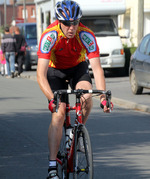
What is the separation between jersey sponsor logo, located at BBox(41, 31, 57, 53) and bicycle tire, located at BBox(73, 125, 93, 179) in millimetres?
852

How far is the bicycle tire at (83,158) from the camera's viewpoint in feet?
15.7

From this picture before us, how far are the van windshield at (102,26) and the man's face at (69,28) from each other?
16.3 metres

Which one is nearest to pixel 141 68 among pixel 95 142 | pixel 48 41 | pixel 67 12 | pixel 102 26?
pixel 95 142

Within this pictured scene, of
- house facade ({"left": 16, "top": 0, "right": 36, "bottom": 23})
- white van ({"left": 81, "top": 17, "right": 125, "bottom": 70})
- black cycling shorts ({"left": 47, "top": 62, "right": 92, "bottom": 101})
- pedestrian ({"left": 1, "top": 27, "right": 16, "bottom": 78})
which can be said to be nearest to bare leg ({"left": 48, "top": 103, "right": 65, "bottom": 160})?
black cycling shorts ({"left": 47, "top": 62, "right": 92, "bottom": 101})

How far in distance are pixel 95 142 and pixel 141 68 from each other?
6.64 metres

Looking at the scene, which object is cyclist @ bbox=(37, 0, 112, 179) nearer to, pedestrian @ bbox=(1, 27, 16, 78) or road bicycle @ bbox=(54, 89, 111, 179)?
road bicycle @ bbox=(54, 89, 111, 179)

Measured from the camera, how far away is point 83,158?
4.94m

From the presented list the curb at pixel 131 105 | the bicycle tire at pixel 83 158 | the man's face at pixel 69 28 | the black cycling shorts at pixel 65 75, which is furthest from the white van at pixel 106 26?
the bicycle tire at pixel 83 158

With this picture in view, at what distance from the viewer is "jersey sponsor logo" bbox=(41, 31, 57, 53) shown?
5.39 metres

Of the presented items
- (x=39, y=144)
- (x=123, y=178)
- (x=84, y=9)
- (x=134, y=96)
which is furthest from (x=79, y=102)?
(x=84, y=9)

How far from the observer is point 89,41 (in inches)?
217

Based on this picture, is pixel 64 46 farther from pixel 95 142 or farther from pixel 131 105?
pixel 131 105

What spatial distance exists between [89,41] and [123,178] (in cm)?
157

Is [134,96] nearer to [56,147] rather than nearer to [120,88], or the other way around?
[120,88]
